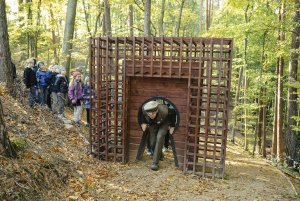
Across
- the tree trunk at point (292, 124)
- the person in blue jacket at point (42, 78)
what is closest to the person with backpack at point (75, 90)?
the person in blue jacket at point (42, 78)

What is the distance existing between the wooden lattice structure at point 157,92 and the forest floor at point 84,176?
490mm

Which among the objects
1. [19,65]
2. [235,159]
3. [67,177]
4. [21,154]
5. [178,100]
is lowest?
[235,159]

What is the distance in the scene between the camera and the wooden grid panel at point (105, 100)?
807cm

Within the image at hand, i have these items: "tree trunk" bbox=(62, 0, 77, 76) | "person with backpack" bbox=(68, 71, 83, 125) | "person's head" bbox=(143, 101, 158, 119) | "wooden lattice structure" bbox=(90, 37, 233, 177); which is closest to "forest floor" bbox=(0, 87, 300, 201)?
"wooden lattice structure" bbox=(90, 37, 233, 177)

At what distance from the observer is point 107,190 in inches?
249

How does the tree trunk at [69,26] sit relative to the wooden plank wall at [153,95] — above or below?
above

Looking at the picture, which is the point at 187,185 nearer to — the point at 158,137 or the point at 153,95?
the point at 158,137

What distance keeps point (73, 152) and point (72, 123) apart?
240 cm

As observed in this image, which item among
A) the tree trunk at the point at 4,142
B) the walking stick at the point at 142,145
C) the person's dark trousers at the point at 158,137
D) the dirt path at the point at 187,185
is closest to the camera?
the tree trunk at the point at 4,142

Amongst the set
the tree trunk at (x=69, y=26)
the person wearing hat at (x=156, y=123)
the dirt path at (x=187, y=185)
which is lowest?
the dirt path at (x=187, y=185)

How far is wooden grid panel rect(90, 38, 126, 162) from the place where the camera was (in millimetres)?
8070

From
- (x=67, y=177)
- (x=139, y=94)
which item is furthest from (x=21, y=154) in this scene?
(x=139, y=94)

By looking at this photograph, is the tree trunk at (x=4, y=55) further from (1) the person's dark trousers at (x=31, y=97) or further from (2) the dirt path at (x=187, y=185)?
(2) the dirt path at (x=187, y=185)

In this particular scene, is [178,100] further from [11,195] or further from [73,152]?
[11,195]
